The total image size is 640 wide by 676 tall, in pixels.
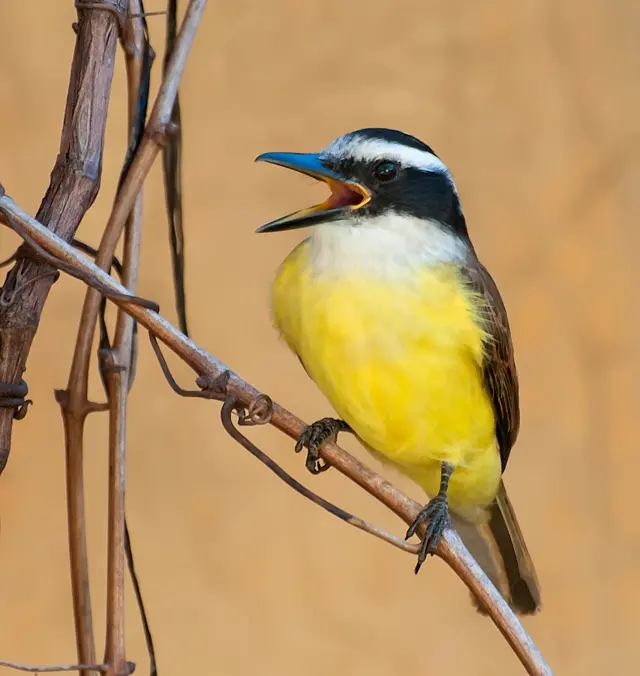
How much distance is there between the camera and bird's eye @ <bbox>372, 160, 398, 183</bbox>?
3.59ft

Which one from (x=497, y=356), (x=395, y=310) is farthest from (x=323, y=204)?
(x=497, y=356)

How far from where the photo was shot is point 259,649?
215 centimetres

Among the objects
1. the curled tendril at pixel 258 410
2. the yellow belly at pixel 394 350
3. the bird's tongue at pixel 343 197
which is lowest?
the curled tendril at pixel 258 410

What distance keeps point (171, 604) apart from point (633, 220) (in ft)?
4.50

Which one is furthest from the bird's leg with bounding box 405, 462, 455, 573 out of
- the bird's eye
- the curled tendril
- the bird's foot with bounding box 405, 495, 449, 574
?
the bird's eye

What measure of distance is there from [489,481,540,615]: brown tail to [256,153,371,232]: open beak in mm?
505

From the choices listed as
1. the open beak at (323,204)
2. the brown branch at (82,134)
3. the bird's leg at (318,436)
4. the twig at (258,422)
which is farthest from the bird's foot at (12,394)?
the bird's leg at (318,436)

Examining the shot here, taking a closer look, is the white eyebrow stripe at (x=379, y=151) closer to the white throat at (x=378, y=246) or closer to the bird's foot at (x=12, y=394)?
the white throat at (x=378, y=246)

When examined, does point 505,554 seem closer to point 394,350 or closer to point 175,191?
point 394,350

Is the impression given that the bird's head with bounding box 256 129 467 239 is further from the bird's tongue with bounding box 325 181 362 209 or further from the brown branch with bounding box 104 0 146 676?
the brown branch with bounding box 104 0 146 676

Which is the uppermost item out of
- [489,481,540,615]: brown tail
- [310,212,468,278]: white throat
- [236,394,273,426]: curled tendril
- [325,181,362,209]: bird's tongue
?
[325,181,362,209]: bird's tongue

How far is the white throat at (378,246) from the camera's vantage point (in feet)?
3.46

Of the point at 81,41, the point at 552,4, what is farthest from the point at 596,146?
the point at 81,41

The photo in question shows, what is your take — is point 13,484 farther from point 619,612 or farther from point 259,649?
point 619,612
